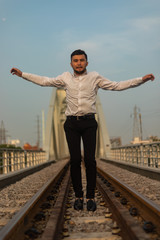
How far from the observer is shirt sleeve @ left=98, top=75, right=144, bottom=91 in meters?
3.94

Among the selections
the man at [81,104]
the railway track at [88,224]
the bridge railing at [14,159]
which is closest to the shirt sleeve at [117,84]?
the man at [81,104]

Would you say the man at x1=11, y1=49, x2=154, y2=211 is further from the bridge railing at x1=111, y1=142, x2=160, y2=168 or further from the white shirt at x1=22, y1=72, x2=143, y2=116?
the bridge railing at x1=111, y1=142, x2=160, y2=168

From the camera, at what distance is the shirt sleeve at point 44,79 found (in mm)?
4118

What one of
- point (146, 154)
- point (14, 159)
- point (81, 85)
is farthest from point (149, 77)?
point (14, 159)

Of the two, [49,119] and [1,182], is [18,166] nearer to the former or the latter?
[1,182]

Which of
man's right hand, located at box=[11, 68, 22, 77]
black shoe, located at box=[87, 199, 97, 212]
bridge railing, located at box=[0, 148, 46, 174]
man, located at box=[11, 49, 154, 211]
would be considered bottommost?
black shoe, located at box=[87, 199, 97, 212]

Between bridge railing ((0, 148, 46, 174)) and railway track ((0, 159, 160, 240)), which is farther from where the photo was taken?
bridge railing ((0, 148, 46, 174))

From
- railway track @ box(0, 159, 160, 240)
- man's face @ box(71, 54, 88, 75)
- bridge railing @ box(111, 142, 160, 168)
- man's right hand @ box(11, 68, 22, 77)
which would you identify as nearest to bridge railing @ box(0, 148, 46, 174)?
bridge railing @ box(111, 142, 160, 168)

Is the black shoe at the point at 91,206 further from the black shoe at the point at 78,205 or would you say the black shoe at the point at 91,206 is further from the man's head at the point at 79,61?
the man's head at the point at 79,61

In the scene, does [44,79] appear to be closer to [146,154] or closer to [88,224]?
[88,224]

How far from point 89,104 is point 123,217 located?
1.51 m

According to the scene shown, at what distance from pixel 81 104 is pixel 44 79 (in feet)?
1.98

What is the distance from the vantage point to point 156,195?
17.1 feet

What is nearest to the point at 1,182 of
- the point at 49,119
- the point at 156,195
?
the point at 156,195
